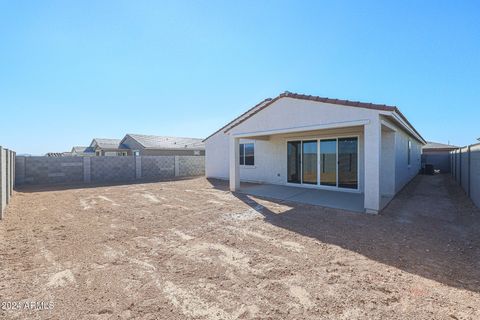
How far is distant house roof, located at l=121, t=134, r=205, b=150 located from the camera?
28184mm

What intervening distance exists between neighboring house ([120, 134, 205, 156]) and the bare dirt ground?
20855mm

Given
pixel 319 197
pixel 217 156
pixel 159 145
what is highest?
pixel 159 145

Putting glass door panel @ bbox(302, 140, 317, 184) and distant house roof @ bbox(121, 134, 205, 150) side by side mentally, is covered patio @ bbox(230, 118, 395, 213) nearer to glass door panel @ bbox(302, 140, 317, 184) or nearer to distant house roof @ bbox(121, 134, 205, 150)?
glass door panel @ bbox(302, 140, 317, 184)

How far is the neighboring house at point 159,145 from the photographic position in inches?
1086

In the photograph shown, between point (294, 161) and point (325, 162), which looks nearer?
point (325, 162)

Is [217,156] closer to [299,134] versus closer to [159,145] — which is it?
[299,134]

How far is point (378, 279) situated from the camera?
3.39 meters

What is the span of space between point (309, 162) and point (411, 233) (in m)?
6.06

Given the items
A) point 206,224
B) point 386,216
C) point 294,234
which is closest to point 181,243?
point 206,224

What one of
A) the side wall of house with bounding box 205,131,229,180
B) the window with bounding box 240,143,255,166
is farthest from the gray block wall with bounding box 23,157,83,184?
the window with bounding box 240,143,255,166

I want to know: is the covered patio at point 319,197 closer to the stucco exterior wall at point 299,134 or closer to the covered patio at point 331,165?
the covered patio at point 331,165

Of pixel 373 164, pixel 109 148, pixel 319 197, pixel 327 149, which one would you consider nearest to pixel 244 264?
pixel 373 164

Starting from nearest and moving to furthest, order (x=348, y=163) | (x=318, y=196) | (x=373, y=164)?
1. (x=373, y=164)
2. (x=318, y=196)
3. (x=348, y=163)

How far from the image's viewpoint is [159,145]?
2869 centimetres
